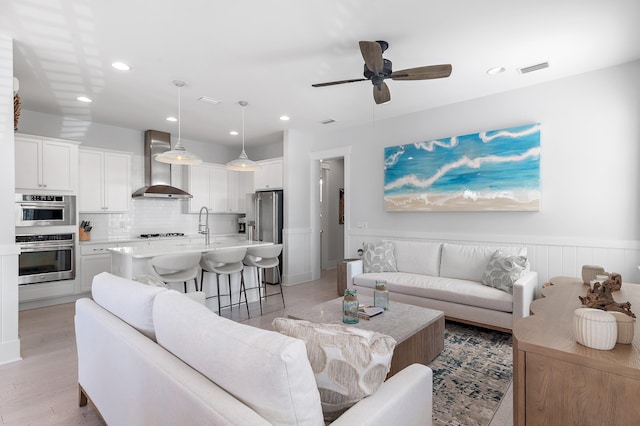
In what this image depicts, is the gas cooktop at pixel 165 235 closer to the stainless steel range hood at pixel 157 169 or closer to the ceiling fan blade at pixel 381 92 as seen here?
the stainless steel range hood at pixel 157 169

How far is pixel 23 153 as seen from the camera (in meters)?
4.29

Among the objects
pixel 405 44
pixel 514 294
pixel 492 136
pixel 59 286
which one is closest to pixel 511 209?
pixel 492 136

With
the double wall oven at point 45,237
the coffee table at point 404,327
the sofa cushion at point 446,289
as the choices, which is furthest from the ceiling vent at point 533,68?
the double wall oven at point 45,237

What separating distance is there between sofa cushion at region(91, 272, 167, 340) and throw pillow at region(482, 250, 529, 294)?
10.6 feet

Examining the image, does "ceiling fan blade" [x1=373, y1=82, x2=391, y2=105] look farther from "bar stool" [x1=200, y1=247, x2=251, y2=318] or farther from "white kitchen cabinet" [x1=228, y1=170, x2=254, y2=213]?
"white kitchen cabinet" [x1=228, y1=170, x2=254, y2=213]

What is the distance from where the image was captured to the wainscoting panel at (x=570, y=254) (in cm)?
328

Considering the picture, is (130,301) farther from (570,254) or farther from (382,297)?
(570,254)

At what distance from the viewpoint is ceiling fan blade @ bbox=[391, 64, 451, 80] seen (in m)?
2.71

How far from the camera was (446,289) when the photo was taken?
359cm

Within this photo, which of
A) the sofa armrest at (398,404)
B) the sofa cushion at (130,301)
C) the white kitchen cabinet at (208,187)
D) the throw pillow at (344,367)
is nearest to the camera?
the sofa armrest at (398,404)

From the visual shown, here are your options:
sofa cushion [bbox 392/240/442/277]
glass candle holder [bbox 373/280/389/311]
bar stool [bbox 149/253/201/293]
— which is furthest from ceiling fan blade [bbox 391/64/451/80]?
bar stool [bbox 149/253/201/293]

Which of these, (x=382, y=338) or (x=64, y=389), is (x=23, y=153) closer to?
(x=64, y=389)

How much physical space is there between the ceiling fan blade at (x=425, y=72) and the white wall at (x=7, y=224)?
3332mm

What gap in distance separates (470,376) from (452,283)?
4.30ft
